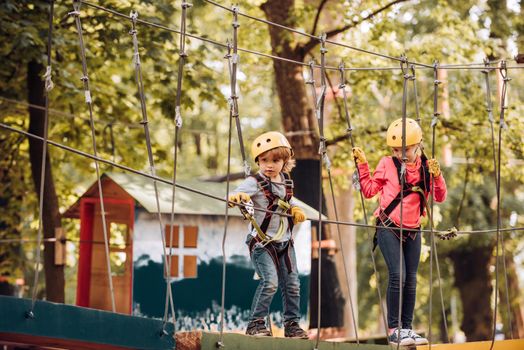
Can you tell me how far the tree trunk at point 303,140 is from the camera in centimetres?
1224

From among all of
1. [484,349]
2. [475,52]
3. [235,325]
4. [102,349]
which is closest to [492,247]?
[475,52]

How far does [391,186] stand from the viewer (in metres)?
6.95

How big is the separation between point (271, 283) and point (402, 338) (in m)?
0.93

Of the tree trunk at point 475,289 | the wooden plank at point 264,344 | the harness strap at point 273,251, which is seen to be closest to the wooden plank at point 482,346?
the wooden plank at point 264,344

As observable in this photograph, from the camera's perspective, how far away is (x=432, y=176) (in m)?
6.98

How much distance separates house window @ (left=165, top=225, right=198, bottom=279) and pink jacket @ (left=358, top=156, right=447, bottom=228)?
402cm

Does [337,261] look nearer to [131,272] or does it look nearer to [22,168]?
[131,272]

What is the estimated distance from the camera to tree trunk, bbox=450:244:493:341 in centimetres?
2025

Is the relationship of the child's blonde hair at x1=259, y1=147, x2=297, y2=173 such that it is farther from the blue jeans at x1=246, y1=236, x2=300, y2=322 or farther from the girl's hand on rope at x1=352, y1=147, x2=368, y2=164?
the blue jeans at x1=246, y1=236, x2=300, y2=322

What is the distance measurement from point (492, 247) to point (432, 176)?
13.0 m

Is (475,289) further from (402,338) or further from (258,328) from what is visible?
(258,328)

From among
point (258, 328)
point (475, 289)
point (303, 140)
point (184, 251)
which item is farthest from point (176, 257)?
point (475, 289)

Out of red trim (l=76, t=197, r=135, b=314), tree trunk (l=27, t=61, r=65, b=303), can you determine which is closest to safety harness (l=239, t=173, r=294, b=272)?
red trim (l=76, t=197, r=135, b=314)

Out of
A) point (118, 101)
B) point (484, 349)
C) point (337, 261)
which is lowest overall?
point (484, 349)
